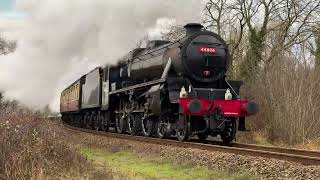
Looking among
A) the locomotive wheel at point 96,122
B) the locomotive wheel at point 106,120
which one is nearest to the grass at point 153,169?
the locomotive wheel at point 106,120

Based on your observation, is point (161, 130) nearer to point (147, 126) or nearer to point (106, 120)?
point (147, 126)

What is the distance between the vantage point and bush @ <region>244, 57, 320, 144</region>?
1677cm

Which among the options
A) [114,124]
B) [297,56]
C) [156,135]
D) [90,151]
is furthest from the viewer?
[114,124]

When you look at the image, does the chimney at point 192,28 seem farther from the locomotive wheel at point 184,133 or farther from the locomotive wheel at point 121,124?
the locomotive wheel at point 121,124

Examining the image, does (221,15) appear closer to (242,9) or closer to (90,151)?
(242,9)

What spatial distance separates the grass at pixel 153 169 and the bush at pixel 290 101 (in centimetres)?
650

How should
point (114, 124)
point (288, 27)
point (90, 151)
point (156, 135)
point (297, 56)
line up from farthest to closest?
1. point (288, 27)
2. point (114, 124)
3. point (297, 56)
4. point (156, 135)
5. point (90, 151)

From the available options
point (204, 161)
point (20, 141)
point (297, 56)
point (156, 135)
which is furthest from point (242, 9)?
point (20, 141)

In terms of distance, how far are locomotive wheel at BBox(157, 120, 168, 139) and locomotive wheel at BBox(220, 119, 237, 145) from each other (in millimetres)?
1749

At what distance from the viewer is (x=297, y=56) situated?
19.8 metres

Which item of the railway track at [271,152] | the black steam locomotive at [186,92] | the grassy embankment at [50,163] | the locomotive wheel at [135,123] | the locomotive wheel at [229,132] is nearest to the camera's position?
the grassy embankment at [50,163]

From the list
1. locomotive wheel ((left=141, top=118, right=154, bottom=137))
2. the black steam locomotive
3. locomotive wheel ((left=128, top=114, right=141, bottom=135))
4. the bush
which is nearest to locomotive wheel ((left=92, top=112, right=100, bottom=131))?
the black steam locomotive

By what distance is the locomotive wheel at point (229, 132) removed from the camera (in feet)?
47.5

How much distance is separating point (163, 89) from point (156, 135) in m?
3.06
